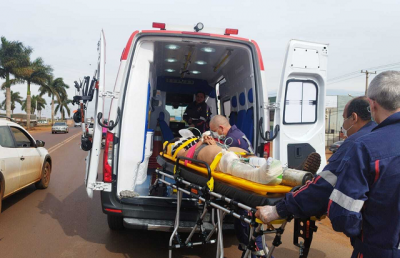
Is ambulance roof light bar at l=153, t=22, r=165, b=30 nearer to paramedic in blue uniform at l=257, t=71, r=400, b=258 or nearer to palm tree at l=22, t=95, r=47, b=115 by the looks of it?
paramedic in blue uniform at l=257, t=71, r=400, b=258

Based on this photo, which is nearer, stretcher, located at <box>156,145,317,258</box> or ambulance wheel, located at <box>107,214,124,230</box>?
stretcher, located at <box>156,145,317,258</box>

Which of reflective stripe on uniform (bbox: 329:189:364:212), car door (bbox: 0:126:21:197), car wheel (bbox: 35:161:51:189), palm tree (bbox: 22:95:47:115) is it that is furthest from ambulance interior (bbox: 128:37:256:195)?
palm tree (bbox: 22:95:47:115)

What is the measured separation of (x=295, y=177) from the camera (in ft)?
8.48

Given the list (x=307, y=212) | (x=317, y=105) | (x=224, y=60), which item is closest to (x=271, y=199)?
(x=307, y=212)

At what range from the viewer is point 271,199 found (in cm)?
239

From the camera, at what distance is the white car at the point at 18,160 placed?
18.2 ft

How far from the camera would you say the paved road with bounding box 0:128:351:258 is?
423cm

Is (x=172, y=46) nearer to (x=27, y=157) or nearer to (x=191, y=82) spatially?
(x=191, y=82)

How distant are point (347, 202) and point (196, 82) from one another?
6741 millimetres

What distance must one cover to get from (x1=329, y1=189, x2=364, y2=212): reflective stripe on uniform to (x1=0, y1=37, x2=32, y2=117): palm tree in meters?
38.3

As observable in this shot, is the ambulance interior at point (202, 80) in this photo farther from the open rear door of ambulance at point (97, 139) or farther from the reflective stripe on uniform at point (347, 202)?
the reflective stripe on uniform at point (347, 202)

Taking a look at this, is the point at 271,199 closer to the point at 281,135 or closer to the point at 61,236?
the point at 281,135

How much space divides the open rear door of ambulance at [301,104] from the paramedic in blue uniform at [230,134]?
389 mm

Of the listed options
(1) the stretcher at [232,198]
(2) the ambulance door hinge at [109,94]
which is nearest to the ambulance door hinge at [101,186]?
(1) the stretcher at [232,198]
